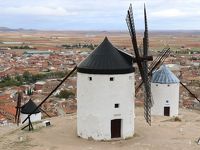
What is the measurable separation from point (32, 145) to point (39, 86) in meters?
47.0

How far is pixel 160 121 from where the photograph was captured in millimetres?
31938

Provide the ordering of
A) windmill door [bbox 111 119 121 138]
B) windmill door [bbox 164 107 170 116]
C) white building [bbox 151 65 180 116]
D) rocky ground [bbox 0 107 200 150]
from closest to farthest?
rocky ground [bbox 0 107 200 150] → windmill door [bbox 111 119 121 138] → white building [bbox 151 65 180 116] → windmill door [bbox 164 107 170 116]

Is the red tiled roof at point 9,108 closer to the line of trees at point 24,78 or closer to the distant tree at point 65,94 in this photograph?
the distant tree at point 65,94

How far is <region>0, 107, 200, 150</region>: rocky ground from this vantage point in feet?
Result: 76.7

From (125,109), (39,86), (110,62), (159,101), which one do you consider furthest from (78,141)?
(39,86)

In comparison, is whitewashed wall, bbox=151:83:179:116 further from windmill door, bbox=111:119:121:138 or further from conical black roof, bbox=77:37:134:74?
windmill door, bbox=111:119:121:138

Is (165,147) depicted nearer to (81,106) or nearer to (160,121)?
(81,106)

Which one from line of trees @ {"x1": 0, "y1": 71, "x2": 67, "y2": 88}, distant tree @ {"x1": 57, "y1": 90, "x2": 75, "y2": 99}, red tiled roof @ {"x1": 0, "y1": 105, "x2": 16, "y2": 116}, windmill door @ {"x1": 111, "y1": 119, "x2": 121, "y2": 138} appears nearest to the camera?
windmill door @ {"x1": 111, "y1": 119, "x2": 121, "y2": 138}

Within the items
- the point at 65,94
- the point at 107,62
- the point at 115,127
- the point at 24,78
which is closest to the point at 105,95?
the point at 107,62

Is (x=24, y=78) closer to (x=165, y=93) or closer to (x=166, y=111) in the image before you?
(x=166, y=111)

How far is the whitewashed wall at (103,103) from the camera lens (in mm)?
24734

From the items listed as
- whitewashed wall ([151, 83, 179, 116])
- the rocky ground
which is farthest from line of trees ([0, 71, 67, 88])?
the rocky ground

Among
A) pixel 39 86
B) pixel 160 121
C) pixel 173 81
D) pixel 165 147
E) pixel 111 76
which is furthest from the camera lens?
pixel 39 86

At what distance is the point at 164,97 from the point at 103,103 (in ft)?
38.8
